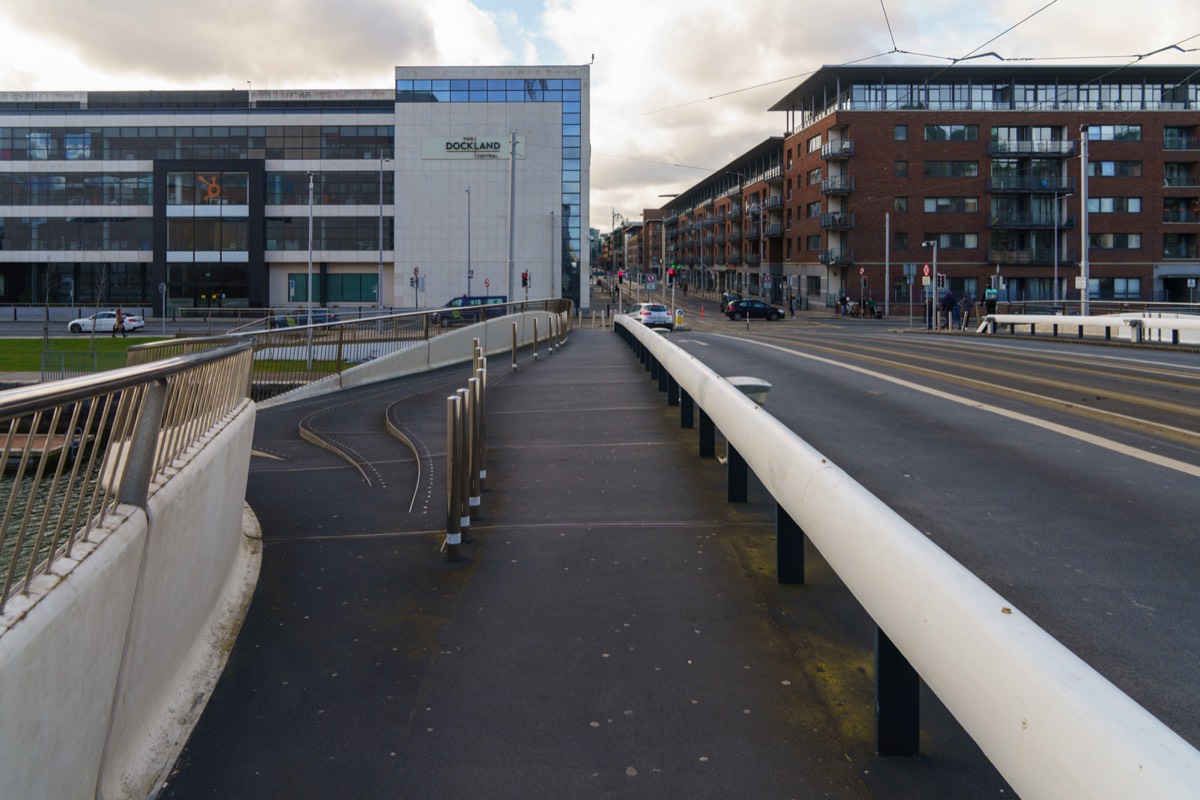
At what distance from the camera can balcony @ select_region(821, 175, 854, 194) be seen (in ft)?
261

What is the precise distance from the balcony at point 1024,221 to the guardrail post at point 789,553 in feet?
263

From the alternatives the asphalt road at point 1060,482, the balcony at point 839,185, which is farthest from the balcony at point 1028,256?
the asphalt road at point 1060,482

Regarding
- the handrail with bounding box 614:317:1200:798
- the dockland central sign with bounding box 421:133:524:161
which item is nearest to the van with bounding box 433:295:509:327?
the handrail with bounding box 614:317:1200:798

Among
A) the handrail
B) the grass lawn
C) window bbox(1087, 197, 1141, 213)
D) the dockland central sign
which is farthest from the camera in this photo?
window bbox(1087, 197, 1141, 213)

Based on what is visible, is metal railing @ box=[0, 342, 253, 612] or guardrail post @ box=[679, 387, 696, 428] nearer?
metal railing @ box=[0, 342, 253, 612]

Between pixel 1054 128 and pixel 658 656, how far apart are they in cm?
8491

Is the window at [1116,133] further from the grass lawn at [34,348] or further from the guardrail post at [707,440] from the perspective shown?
the guardrail post at [707,440]

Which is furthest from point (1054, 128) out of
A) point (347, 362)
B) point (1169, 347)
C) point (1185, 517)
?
point (1185, 517)

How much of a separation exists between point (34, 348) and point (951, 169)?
213 feet

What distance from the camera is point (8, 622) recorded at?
269cm

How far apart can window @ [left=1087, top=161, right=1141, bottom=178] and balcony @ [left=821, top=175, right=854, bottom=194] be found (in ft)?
59.6

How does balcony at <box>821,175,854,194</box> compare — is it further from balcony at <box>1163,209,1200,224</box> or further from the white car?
the white car

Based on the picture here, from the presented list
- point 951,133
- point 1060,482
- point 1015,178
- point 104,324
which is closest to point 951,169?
point 951,133

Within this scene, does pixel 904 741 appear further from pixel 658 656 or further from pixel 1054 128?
pixel 1054 128
